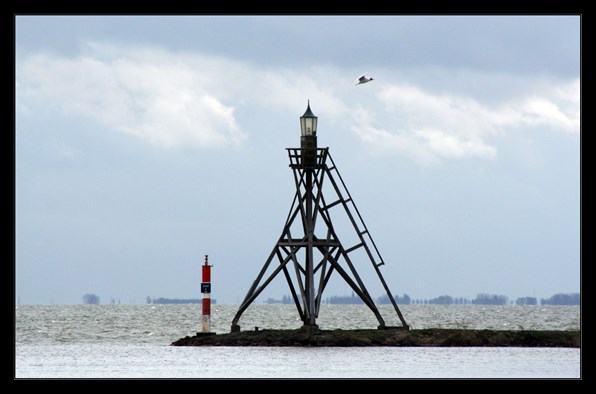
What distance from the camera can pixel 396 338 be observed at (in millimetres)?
43875

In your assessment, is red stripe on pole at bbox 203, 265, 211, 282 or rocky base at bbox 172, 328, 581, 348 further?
red stripe on pole at bbox 203, 265, 211, 282

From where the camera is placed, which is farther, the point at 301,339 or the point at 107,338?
the point at 107,338

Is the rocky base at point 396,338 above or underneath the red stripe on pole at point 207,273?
underneath

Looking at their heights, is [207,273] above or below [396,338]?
above

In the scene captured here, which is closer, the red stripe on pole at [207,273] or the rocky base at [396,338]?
the rocky base at [396,338]

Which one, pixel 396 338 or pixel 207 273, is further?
pixel 207 273

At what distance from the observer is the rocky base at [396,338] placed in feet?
142

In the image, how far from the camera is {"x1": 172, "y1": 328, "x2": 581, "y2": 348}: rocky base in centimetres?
4341
